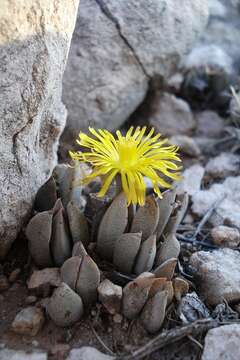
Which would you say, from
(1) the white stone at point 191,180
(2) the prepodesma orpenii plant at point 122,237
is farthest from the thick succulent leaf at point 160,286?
(1) the white stone at point 191,180

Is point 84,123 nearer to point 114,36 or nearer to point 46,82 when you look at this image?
point 114,36

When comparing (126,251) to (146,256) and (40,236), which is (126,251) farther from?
(40,236)

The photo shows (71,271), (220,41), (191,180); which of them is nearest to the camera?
(71,271)

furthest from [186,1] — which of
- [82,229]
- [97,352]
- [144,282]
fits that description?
[97,352]

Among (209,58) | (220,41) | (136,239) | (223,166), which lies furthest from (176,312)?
(220,41)

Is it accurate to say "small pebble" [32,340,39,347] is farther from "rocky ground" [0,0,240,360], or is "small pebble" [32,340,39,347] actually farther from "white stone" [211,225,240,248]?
"white stone" [211,225,240,248]

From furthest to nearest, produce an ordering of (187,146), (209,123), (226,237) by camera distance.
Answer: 1. (209,123)
2. (187,146)
3. (226,237)

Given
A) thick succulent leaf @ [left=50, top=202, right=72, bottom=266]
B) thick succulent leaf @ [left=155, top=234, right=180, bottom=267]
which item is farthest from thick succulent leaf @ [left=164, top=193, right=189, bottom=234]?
thick succulent leaf @ [left=50, top=202, right=72, bottom=266]

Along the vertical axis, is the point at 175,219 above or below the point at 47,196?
above
